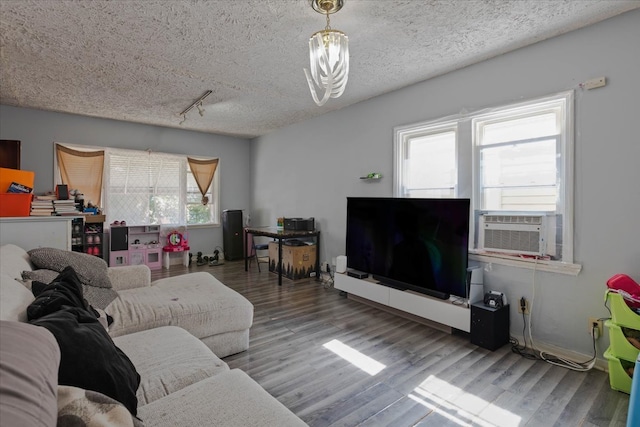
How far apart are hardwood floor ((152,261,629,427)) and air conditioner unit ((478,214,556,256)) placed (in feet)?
2.91

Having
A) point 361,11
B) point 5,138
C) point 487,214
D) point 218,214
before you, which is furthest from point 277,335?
point 5,138

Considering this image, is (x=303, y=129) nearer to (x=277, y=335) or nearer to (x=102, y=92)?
(x=102, y=92)

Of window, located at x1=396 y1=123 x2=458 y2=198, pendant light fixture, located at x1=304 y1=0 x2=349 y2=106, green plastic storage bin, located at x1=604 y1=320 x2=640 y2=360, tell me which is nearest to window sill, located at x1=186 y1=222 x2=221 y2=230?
window, located at x1=396 y1=123 x2=458 y2=198

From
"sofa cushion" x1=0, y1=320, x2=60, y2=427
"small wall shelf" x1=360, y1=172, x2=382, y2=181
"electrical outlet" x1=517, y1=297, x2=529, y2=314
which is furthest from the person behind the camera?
"small wall shelf" x1=360, y1=172, x2=382, y2=181

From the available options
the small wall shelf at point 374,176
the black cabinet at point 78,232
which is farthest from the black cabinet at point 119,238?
the small wall shelf at point 374,176

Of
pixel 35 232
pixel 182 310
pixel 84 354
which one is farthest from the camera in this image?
pixel 35 232

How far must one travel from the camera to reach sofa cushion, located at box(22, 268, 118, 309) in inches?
78.8

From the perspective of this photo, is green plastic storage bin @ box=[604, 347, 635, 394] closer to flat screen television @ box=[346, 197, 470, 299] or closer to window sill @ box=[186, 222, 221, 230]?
flat screen television @ box=[346, 197, 470, 299]

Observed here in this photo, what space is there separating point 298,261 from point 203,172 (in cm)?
309

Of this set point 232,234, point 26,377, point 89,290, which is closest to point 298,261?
point 232,234

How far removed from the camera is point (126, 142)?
218 inches

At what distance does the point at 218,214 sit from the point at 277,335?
4300 millimetres

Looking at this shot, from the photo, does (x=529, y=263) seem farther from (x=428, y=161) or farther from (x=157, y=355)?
(x=157, y=355)

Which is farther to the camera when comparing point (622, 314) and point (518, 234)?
point (518, 234)
